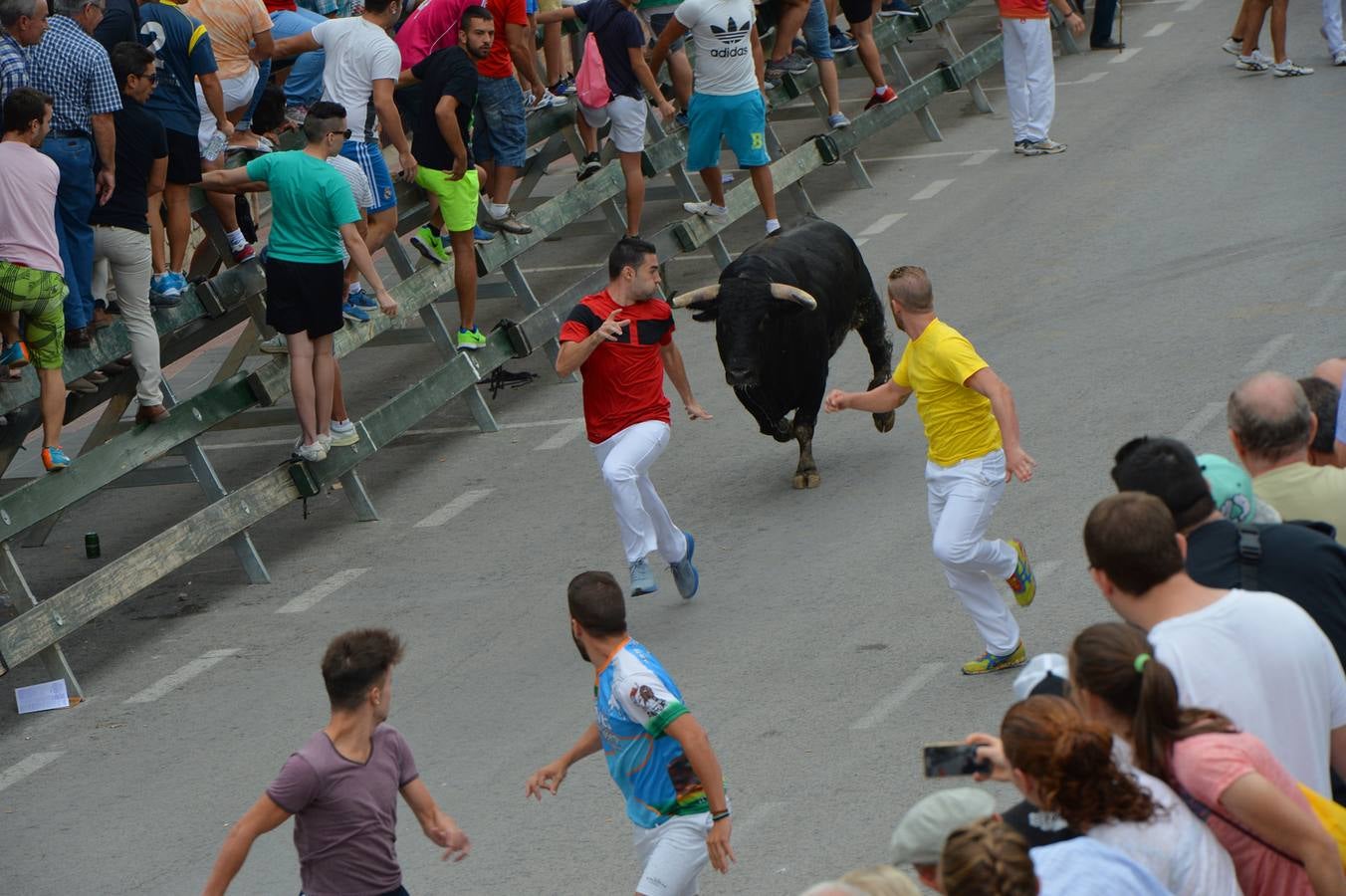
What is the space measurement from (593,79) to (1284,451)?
10.5 m

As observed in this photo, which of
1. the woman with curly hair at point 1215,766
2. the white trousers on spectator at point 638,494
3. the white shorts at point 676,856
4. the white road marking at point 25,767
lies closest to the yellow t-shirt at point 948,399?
the white trousers on spectator at point 638,494

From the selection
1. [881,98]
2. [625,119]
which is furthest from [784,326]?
[881,98]

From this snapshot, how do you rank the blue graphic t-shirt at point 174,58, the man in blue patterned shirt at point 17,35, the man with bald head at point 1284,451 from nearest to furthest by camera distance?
1. the man with bald head at point 1284,451
2. the man in blue patterned shirt at point 17,35
3. the blue graphic t-shirt at point 174,58

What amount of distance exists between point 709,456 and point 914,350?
4242 mm

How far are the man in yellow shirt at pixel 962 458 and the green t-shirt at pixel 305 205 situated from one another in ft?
14.0

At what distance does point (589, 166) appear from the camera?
53.2 ft

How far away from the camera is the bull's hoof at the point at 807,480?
1180 cm

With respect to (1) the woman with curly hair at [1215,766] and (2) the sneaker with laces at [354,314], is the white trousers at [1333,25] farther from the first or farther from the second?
(1) the woman with curly hair at [1215,766]

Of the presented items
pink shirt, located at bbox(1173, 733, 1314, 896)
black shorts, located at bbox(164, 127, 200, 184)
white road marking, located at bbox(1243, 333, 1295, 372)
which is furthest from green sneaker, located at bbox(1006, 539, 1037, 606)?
black shorts, located at bbox(164, 127, 200, 184)

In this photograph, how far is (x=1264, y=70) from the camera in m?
20.0

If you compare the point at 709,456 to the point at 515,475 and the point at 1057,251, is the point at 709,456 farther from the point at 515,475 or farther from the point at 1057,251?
the point at 1057,251

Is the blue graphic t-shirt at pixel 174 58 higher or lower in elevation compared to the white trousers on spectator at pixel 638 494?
higher

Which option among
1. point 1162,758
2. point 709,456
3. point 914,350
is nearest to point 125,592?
point 709,456

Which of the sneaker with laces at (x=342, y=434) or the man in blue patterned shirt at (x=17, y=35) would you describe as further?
Answer: the sneaker with laces at (x=342, y=434)
